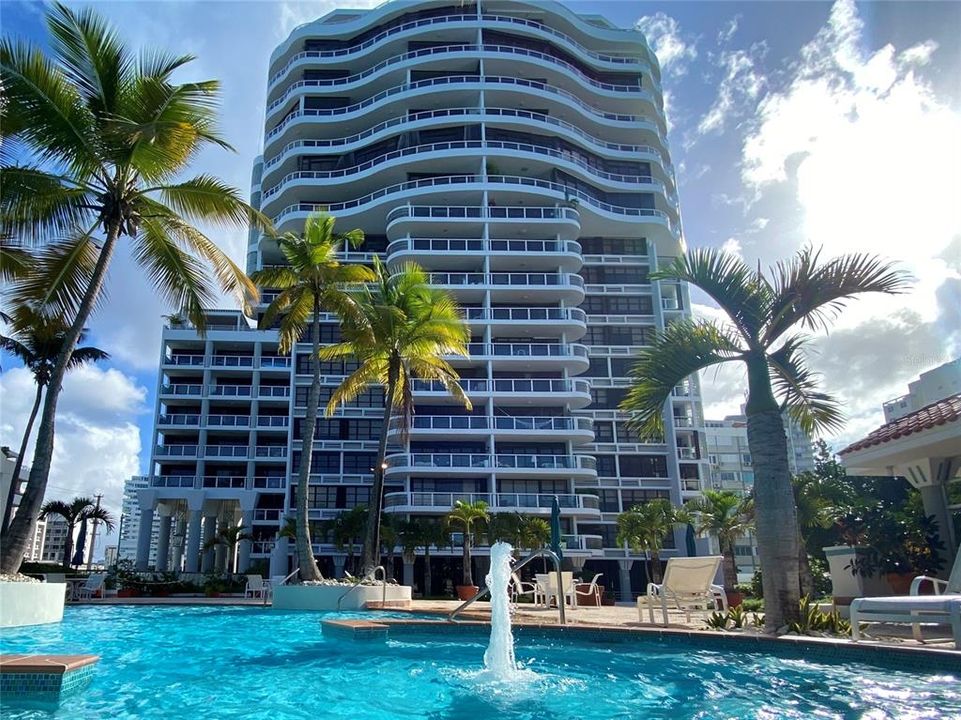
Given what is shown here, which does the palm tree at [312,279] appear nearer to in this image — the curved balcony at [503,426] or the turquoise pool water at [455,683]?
the turquoise pool water at [455,683]

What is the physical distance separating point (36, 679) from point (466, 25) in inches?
1803

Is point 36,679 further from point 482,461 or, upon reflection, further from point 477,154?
point 477,154

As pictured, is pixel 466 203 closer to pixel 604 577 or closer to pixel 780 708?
pixel 604 577

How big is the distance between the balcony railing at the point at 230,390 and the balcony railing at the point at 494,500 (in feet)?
41.7

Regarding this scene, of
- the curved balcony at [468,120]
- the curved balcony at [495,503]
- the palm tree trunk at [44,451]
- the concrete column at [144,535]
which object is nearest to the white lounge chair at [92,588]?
the palm tree trunk at [44,451]

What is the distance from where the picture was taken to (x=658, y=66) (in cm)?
5178

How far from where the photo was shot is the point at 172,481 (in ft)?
125

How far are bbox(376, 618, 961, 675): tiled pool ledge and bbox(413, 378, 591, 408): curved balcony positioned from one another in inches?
1062

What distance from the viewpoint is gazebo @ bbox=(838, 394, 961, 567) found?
1050 cm

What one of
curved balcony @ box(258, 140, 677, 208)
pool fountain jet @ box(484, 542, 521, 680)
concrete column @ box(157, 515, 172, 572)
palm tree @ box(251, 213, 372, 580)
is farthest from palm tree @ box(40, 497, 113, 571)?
pool fountain jet @ box(484, 542, 521, 680)

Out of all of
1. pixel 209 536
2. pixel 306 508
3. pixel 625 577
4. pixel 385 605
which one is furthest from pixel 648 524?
pixel 209 536

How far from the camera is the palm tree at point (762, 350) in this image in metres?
9.21

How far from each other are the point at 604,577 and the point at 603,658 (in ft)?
102

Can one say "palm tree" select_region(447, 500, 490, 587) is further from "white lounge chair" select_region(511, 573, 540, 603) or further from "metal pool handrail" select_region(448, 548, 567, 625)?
"metal pool handrail" select_region(448, 548, 567, 625)
